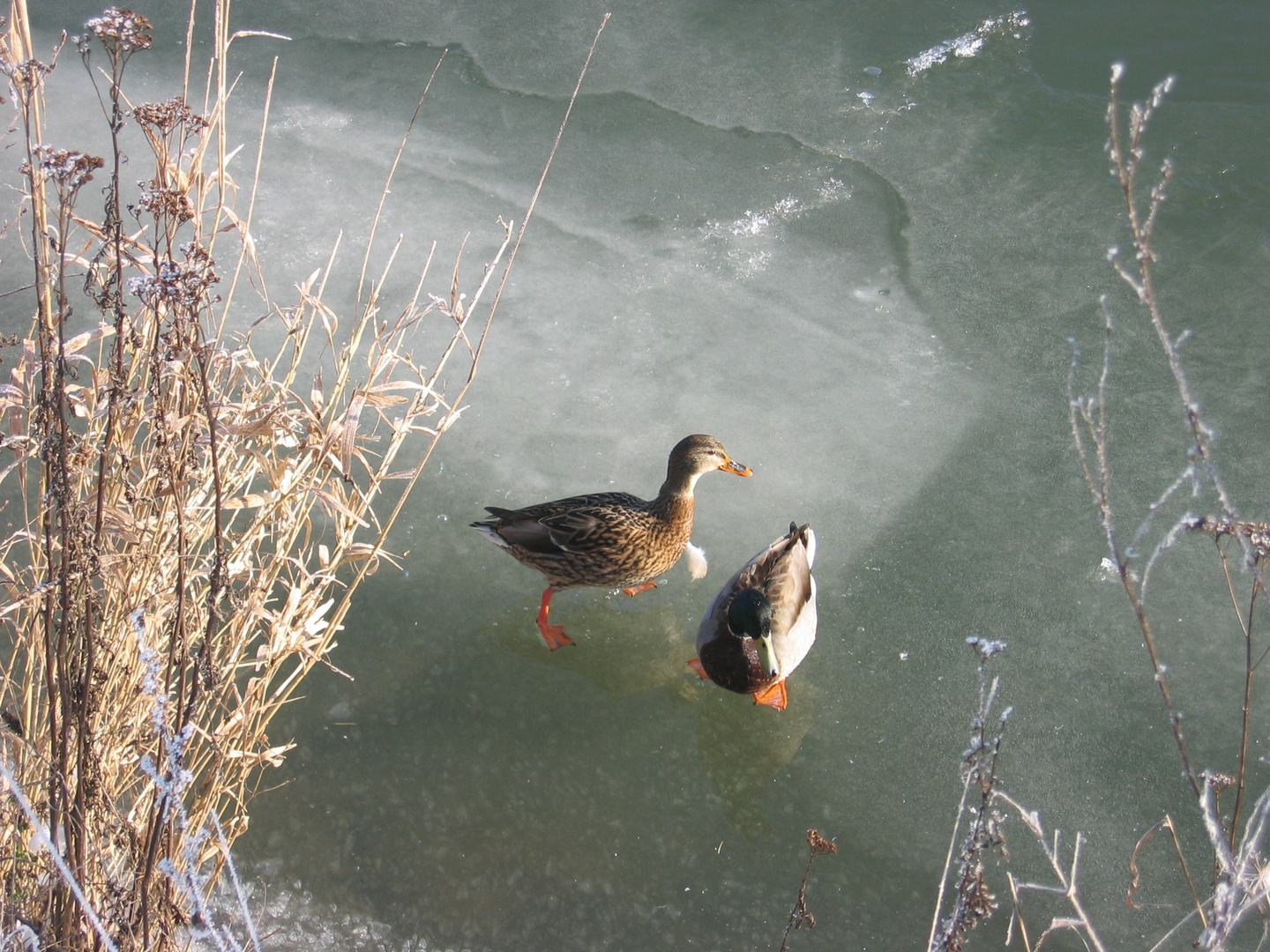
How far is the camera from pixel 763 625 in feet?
9.12

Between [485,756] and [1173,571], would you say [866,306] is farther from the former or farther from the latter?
[485,756]

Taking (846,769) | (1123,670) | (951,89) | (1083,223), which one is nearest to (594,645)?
(846,769)

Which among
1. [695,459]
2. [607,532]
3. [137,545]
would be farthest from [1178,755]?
[137,545]

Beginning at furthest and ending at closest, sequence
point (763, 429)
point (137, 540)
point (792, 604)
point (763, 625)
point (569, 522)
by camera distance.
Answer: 1. point (763, 429)
2. point (569, 522)
3. point (792, 604)
4. point (763, 625)
5. point (137, 540)

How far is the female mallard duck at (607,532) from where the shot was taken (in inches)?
120

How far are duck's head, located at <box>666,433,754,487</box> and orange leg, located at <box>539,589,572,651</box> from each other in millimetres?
489

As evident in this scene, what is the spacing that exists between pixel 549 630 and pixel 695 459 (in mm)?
625

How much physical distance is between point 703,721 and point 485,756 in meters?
0.57

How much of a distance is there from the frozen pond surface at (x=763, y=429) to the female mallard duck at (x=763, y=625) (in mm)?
116

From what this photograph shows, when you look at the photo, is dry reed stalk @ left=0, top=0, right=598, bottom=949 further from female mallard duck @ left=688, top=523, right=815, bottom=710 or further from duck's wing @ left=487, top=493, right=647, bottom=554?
female mallard duck @ left=688, top=523, right=815, bottom=710

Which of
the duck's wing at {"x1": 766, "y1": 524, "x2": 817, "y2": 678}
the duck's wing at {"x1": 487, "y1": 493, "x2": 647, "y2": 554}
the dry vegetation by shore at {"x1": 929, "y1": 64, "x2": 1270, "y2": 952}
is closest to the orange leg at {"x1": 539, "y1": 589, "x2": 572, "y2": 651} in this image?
the duck's wing at {"x1": 487, "y1": 493, "x2": 647, "y2": 554}

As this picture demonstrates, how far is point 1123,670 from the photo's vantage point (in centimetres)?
300

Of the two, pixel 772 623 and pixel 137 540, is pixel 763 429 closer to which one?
pixel 772 623

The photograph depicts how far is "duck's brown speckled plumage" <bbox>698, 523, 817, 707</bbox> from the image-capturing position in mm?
2883
